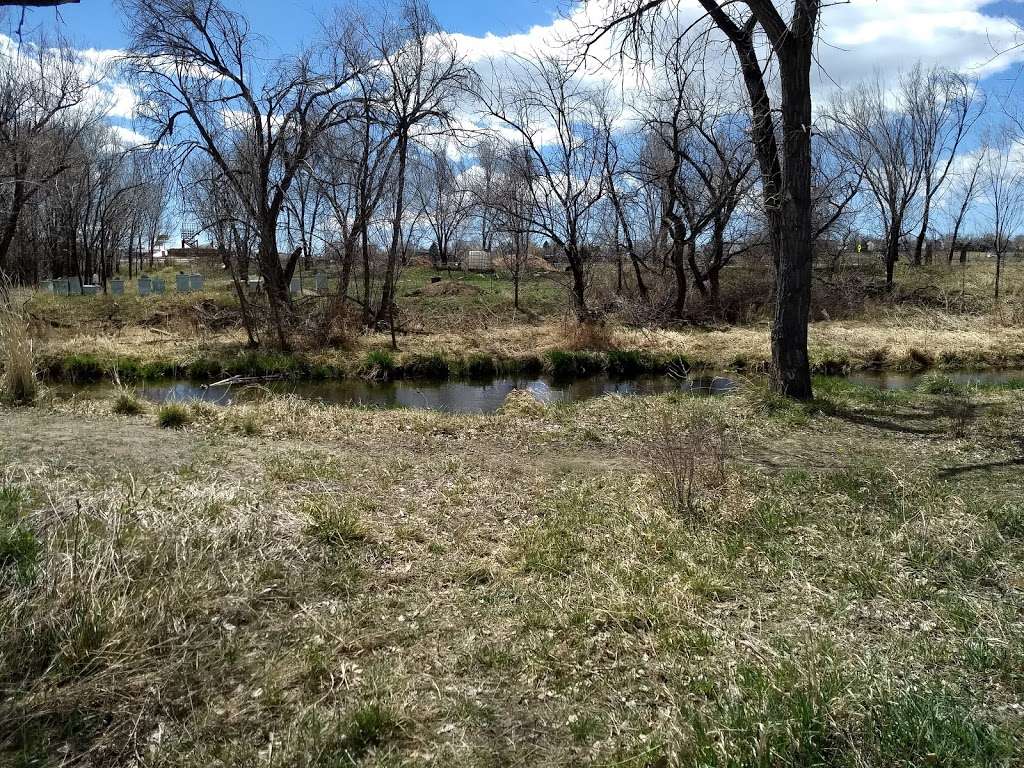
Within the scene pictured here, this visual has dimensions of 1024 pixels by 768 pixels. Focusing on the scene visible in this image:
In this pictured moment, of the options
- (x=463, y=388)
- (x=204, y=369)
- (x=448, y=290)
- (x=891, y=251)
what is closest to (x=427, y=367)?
(x=463, y=388)

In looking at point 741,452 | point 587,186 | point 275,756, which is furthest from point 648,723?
point 587,186

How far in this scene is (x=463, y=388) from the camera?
1583cm

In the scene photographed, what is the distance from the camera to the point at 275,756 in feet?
8.73

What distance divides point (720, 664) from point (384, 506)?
2.98 m

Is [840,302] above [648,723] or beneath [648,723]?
above

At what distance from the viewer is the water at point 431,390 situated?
543 inches

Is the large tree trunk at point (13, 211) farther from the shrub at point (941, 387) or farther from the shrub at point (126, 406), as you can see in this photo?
the shrub at point (941, 387)

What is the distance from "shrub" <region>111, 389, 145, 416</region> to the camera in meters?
9.47

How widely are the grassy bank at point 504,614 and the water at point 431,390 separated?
7.26 metres

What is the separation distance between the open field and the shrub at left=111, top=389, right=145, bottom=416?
6.86 m

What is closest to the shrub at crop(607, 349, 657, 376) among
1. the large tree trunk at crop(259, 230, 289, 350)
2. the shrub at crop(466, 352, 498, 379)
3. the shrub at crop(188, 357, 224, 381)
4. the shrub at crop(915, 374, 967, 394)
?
the shrub at crop(466, 352, 498, 379)

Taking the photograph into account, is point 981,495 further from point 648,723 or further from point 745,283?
point 745,283

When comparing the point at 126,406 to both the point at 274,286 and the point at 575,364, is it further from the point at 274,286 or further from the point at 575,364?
the point at 575,364

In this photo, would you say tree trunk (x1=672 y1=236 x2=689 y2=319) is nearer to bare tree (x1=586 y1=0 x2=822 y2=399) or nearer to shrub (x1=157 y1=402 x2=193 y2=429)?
bare tree (x1=586 y1=0 x2=822 y2=399)
